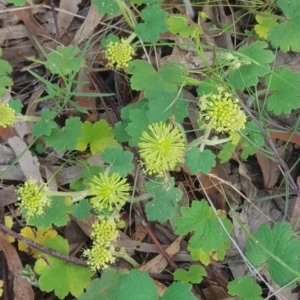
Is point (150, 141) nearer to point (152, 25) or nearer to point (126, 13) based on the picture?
point (152, 25)

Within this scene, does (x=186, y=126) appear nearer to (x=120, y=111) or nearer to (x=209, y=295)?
(x=120, y=111)

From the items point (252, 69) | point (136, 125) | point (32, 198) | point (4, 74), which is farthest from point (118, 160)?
point (4, 74)

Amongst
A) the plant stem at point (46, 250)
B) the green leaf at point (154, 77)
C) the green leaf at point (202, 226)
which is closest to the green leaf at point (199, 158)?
the green leaf at point (202, 226)

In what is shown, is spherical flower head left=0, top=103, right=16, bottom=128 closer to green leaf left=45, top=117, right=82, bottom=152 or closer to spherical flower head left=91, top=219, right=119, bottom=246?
green leaf left=45, top=117, right=82, bottom=152

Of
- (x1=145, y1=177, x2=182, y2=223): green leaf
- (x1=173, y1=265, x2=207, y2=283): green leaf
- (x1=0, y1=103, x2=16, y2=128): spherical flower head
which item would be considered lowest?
(x1=173, y1=265, x2=207, y2=283): green leaf

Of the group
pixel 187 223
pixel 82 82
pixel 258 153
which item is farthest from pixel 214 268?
pixel 82 82

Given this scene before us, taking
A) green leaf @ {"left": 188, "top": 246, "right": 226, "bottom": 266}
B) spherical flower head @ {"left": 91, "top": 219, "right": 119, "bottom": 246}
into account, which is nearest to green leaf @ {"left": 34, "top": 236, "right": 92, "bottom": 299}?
spherical flower head @ {"left": 91, "top": 219, "right": 119, "bottom": 246}
